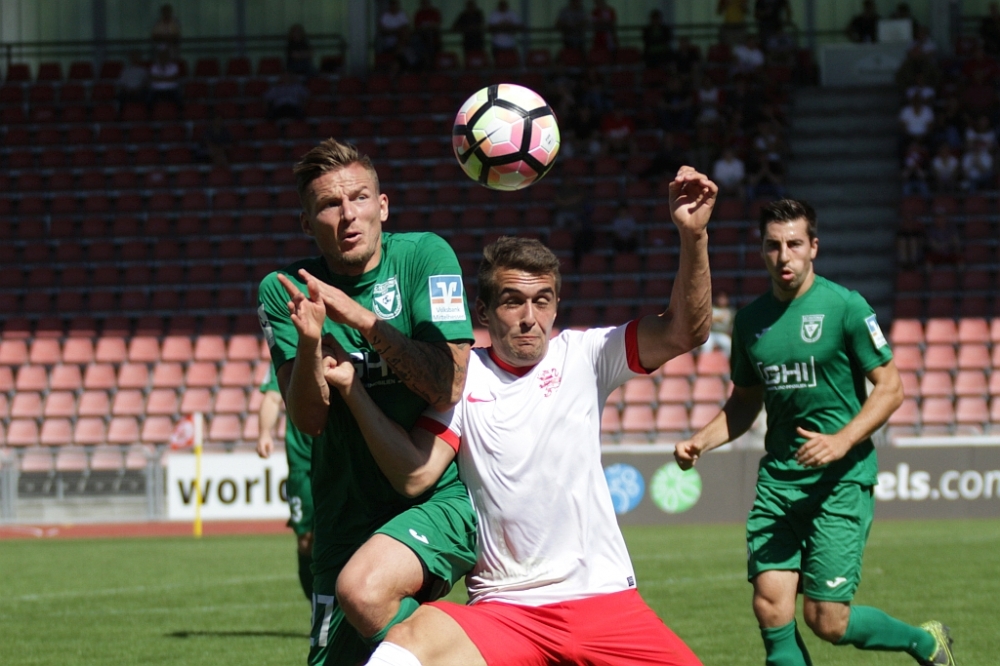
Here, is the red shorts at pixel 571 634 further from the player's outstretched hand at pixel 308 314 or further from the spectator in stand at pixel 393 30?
the spectator in stand at pixel 393 30

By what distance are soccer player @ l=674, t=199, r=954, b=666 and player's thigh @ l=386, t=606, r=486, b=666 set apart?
189cm

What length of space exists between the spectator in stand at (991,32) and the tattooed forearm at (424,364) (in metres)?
20.2

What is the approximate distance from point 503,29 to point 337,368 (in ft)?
64.6

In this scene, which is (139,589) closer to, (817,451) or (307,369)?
(817,451)

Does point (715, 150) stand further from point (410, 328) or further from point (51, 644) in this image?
point (410, 328)

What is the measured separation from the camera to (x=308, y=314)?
12.9ft

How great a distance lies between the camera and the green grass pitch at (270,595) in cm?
742

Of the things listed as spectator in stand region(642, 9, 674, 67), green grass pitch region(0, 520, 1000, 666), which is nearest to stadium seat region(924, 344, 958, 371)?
green grass pitch region(0, 520, 1000, 666)

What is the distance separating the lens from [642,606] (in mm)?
4094

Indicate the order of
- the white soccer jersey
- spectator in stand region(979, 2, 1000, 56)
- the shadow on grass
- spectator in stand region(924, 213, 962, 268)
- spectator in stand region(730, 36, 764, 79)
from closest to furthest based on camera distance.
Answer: the white soccer jersey → the shadow on grass → spectator in stand region(924, 213, 962, 268) → spectator in stand region(730, 36, 764, 79) → spectator in stand region(979, 2, 1000, 56)

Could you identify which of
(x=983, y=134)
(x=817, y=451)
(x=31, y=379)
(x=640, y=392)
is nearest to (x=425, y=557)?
(x=817, y=451)

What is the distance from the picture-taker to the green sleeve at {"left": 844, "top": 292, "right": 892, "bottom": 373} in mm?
5863

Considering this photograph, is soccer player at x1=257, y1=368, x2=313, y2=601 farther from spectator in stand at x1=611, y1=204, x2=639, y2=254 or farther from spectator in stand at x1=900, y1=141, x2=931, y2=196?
spectator in stand at x1=900, y1=141, x2=931, y2=196

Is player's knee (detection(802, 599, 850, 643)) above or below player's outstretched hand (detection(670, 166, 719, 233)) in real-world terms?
below
